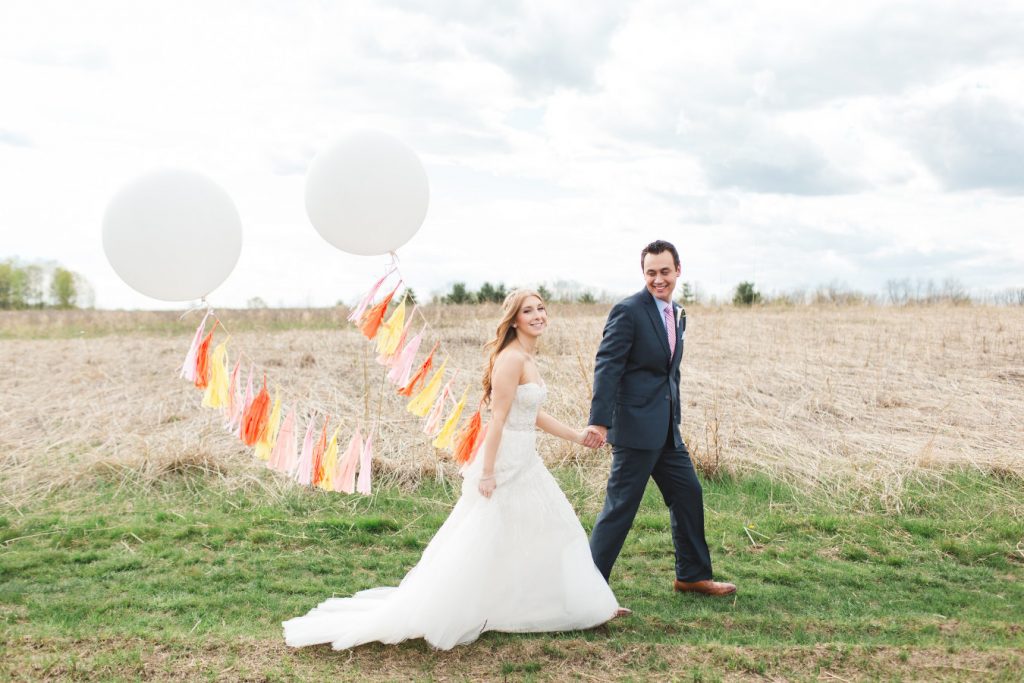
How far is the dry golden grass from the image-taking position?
740 cm

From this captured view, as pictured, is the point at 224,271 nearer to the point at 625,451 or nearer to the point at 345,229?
the point at 345,229

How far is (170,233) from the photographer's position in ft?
14.2

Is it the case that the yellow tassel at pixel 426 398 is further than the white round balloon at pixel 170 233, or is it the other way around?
the yellow tassel at pixel 426 398

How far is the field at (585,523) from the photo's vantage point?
158 inches

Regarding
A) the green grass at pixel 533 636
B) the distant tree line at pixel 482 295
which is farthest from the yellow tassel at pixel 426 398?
the distant tree line at pixel 482 295

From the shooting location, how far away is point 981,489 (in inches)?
272

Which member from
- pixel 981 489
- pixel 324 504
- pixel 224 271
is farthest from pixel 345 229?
pixel 981 489

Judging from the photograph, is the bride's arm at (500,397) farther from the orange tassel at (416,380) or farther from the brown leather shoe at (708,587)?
the brown leather shoe at (708,587)

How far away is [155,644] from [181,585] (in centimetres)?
100

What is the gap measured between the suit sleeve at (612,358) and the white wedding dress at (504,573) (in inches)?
12.7

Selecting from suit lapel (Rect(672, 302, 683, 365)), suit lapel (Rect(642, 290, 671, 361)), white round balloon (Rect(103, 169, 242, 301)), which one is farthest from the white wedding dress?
white round balloon (Rect(103, 169, 242, 301))

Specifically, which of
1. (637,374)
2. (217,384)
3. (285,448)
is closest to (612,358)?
(637,374)

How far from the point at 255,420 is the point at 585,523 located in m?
2.75

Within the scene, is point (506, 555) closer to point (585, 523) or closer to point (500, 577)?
point (500, 577)
